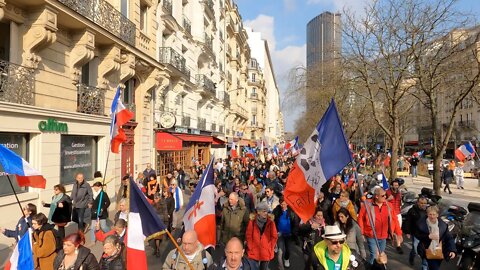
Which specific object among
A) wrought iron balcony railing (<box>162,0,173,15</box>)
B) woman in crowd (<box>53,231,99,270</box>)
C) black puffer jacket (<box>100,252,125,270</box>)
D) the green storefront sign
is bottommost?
black puffer jacket (<box>100,252,125,270</box>)

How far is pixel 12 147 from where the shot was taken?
30.0ft

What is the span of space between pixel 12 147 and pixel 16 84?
1.50 meters

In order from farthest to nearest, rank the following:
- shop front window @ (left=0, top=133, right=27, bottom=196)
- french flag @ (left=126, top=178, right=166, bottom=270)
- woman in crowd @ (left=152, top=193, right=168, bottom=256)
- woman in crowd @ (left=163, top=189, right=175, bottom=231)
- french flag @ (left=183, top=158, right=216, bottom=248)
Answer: shop front window @ (left=0, top=133, right=27, bottom=196)
woman in crowd @ (left=163, top=189, right=175, bottom=231)
woman in crowd @ (left=152, top=193, right=168, bottom=256)
french flag @ (left=183, top=158, right=216, bottom=248)
french flag @ (left=126, top=178, right=166, bottom=270)

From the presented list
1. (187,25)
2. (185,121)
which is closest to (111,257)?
(185,121)

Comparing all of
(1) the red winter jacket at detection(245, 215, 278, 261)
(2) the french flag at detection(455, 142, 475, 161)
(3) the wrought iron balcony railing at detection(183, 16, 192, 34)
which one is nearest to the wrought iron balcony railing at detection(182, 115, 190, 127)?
(3) the wrought iron balcony railing at detection(183, 16, 192, 34)

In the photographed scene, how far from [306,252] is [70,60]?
29.0 feet

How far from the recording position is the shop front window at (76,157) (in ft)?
37.0

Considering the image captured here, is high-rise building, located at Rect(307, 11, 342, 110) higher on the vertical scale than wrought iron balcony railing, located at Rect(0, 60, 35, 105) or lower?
higher

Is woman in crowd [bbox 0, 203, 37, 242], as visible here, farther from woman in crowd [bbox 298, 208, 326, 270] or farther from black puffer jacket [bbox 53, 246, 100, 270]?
woman in crowd [bbox 298, 208, 326, 270]

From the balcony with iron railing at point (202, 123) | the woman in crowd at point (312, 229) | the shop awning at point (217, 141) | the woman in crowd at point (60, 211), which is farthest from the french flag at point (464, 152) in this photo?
the woman in crowd at point (60, 211)

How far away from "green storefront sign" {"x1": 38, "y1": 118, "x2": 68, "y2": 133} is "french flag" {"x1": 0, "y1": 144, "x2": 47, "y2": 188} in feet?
14.2

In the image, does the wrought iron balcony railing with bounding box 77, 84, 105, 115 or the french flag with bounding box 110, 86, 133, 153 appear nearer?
the french flag with bounding box 110, 86, 133, 153

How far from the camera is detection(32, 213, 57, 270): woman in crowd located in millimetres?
4914

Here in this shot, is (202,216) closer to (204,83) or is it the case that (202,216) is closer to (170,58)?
(170,58)
